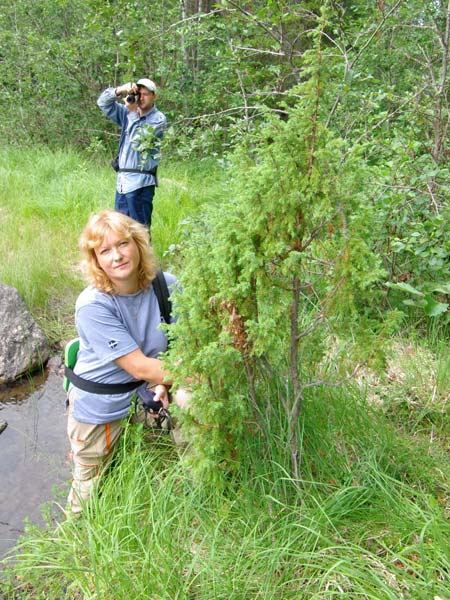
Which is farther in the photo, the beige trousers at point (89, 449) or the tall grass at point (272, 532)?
the beige trousers at point (89, 449)

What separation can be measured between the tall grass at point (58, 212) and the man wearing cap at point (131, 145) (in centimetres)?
37

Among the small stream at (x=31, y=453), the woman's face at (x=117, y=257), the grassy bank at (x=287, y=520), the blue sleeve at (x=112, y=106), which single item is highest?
the blue sleeve at (x=112, y=106)

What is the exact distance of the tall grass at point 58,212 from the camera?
495 cm

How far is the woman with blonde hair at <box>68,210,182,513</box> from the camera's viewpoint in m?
2.49

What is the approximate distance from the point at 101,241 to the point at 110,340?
1.67ft

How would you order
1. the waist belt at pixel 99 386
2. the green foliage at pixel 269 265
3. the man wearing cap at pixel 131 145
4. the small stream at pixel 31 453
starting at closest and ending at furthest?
the green foliage at pixel 269 265
the waist belt at pixel 99 386
the small stream at pixel 31 453
the man wearing cap at pixel 131 145

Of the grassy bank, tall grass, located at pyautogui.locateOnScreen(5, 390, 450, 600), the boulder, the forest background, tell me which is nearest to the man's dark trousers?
the boulder

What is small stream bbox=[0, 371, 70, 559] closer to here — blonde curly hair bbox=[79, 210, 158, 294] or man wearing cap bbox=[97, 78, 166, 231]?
blonde curly hair bbox=[79, 210, 158, 294]

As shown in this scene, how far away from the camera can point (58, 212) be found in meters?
6.09

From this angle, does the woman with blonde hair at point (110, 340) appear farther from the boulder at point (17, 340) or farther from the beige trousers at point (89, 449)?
the boulder at point (17, 340)

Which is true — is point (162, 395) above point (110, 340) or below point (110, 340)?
below

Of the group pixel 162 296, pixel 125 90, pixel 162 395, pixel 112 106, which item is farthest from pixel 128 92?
pixel 162 395

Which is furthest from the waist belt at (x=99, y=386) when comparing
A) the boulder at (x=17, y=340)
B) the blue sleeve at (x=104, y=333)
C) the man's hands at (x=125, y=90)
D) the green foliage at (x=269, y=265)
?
the man's hands at (x=125, y=90)

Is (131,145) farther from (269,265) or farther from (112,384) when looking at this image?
(269,265)
